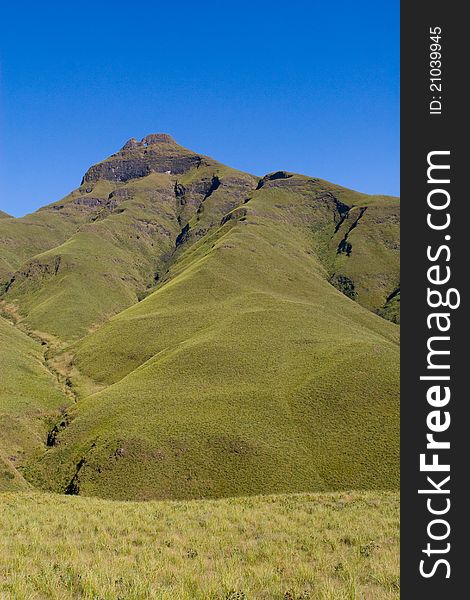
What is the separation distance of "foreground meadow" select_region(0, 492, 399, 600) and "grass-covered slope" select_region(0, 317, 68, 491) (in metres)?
37.1

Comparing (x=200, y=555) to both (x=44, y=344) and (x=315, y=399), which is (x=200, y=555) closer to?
(x=315, y=399)

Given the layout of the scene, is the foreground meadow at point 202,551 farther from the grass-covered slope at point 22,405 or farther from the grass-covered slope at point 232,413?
the grass-covered slope at point 232,413

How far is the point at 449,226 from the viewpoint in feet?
35.2

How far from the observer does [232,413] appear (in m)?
74.6

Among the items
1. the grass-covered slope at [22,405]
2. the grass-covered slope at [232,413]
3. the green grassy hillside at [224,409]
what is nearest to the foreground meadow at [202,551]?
the grass-covered slope at [22,405]

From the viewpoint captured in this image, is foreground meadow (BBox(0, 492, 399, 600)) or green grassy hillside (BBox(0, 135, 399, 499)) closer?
foreground meadow (BBox(0, 492, 399, 600))

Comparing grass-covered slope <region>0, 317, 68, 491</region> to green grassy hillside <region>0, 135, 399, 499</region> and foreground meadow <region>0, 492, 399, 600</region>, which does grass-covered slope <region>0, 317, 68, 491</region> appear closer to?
green grassy hillside <region>0, 135, 399, 499</region>

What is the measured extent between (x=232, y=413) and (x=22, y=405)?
48.5 metres

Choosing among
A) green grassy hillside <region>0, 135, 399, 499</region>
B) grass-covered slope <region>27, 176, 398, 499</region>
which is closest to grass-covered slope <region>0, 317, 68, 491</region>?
green grassy hillside <region>0, 135, 399, 499</region>

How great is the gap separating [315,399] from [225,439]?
21.0 m

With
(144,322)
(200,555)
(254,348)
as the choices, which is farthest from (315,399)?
(144,322)

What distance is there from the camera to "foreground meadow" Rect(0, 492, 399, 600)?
10773mm

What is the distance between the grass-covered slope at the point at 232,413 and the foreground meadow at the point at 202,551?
124 feet

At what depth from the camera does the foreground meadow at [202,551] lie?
10773mm
